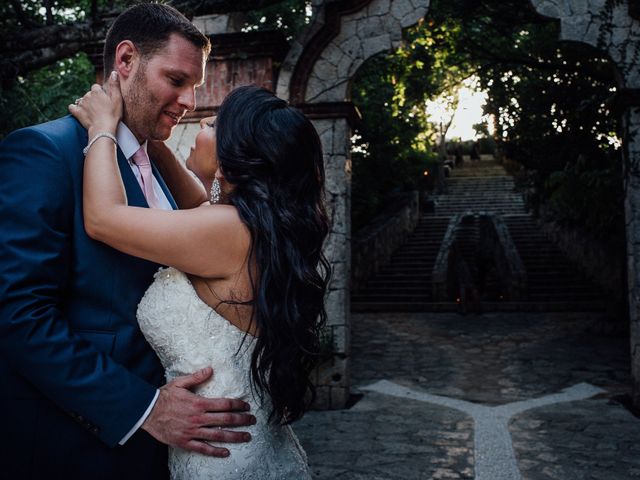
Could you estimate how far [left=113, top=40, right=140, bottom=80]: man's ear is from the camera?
1.74m

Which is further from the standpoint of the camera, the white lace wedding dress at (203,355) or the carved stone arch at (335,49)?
the carved stone arch at (335,49)

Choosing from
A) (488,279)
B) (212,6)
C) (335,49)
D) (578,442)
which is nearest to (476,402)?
(578,442)

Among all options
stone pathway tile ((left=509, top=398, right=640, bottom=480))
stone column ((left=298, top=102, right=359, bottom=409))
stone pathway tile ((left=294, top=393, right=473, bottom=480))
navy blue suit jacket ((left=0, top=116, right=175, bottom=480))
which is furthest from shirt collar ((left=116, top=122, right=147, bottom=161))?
stone column ((left=298, top=102, right=359, bottom=409))

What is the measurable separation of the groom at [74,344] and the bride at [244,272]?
0.18 ft

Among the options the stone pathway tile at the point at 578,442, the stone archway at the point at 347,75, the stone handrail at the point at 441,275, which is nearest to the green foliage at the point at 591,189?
the stone archway at the point at 347,75

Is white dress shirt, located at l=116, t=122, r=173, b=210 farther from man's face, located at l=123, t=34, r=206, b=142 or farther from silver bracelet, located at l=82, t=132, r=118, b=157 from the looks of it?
silver bracelet, located at l=82, t=132, r=118, b=157

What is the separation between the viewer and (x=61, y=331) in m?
1.45

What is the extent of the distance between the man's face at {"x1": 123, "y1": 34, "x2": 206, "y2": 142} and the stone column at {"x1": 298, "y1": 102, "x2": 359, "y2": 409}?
481cm

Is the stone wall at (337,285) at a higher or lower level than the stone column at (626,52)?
lower

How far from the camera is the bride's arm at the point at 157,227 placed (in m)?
1.49

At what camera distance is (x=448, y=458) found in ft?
16.6

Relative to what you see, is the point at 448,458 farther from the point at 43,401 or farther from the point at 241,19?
the point at 241,19

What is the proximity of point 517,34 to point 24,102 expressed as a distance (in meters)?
8.27

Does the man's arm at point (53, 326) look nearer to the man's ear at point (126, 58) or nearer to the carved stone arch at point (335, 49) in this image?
the man's ear at point (126, 58)
